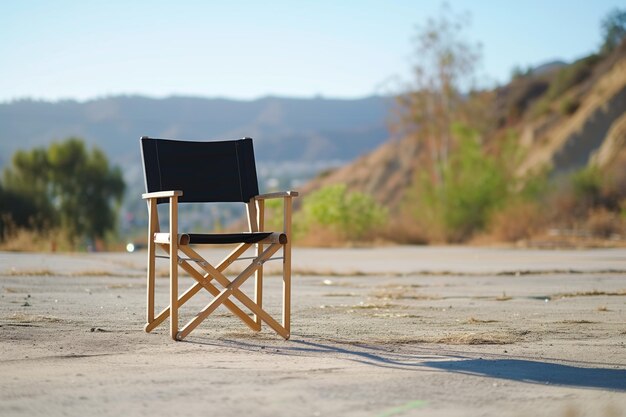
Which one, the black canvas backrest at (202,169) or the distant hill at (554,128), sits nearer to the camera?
the black canvas backrest at (202,169)

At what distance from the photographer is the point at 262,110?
389 ft

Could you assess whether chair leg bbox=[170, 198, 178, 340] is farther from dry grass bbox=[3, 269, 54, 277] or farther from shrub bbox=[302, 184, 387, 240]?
shrub bbox=[302, 184, 387, 240]

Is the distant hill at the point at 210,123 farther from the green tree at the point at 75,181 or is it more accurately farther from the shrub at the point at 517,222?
the shrub at the point at 517,222

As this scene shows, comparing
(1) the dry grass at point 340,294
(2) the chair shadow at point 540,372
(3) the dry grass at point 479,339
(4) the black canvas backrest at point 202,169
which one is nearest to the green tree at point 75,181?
(1) the dry grass at point 340,294

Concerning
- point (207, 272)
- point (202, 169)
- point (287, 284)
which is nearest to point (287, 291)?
point (287, 284)

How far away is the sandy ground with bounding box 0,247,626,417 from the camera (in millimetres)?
3834

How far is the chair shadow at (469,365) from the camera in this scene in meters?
4.47

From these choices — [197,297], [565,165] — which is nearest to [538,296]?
[197,297]

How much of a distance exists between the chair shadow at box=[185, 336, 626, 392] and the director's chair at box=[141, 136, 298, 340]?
0.34 metres

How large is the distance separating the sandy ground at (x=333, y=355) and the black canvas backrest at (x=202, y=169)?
87cm

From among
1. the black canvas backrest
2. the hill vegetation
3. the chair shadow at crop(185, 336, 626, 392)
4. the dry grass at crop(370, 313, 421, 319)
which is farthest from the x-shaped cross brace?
the hill vegetation

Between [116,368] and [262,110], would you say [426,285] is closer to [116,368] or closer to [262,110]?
[116,368]

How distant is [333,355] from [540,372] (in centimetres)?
105

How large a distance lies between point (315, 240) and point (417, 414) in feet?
60.6
